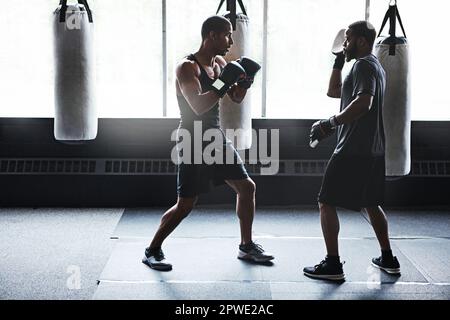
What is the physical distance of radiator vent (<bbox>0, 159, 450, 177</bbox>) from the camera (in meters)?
4.79

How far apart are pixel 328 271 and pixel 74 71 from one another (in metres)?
1.94

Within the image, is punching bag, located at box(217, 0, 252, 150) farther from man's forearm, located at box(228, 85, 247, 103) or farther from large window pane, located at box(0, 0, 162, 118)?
large window pane, located at box(0, 0, 162, 118)

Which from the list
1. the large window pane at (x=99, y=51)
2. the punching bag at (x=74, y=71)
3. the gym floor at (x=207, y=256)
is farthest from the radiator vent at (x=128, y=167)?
the punching bag at (x=74, y=71)

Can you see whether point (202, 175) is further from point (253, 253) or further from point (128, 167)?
point (128, 167)

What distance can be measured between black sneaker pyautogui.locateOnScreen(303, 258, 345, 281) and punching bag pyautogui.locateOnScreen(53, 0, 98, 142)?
5.48 feet

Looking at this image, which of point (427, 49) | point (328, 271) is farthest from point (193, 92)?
point (427, 49)

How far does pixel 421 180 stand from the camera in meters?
4.85

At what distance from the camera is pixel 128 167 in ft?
15.8

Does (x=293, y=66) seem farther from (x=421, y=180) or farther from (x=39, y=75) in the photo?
(x=39, y=75)

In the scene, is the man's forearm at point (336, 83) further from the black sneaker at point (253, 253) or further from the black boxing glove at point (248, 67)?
the black sneaker at point (253, 253)

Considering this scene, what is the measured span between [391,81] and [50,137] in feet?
8.70

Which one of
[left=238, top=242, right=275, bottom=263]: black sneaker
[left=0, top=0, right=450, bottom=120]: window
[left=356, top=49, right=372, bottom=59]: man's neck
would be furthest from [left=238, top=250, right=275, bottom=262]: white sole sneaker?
[left=0, top=0, right=450, bottom=120]: window

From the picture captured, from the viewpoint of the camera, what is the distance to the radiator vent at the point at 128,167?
4.79 metres
